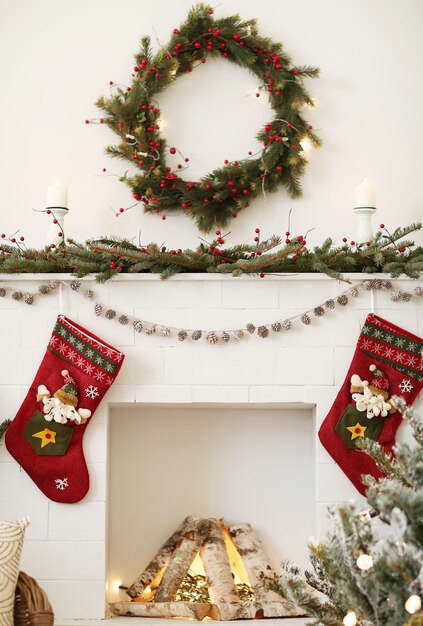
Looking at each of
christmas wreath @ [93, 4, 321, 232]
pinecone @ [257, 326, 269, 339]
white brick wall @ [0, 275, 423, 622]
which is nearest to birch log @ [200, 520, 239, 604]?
white brick wall @ [0, 275, 423, 622]

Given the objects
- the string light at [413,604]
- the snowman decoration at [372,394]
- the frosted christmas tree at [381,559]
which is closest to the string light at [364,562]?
the frosted christmas tree at [381,559]

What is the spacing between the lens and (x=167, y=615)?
287 centimetres

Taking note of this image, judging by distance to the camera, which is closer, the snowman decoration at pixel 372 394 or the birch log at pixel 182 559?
the snowman decoration at pixel 372 394

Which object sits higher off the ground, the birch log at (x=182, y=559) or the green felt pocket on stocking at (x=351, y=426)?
the green felt pocket on stocking at (x=351, y=426)

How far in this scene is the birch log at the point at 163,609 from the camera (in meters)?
2.85

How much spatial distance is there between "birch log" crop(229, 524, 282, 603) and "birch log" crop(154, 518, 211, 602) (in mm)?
123

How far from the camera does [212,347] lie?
2.89 m

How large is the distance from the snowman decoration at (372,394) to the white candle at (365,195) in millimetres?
604

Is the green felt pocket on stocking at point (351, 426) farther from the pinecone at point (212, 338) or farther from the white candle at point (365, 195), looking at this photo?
the white candle at point (365, 195)

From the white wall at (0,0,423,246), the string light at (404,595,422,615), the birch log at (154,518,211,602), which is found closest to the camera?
the string light at (404,595,422,615)

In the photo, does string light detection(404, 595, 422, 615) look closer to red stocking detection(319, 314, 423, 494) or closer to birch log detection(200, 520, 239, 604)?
red stocking detection(319, 314, 423, 494)

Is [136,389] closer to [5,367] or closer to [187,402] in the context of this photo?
[187,402]

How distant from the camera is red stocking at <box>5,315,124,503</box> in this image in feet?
9.24

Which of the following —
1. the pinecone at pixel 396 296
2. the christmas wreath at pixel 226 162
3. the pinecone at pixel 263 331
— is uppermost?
the christmas wreath at pixel 226 162
